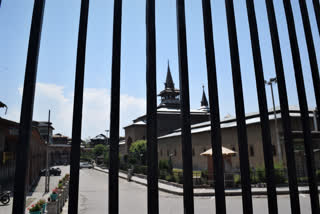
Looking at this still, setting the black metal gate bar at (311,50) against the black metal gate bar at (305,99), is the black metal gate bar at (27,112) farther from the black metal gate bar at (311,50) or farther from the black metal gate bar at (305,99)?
the black metal gate bar at (311,50)

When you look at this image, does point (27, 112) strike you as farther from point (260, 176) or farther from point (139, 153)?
point (139, 153)

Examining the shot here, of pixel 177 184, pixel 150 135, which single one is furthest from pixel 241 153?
pixel 177 184

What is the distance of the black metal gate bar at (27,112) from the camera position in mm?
1623

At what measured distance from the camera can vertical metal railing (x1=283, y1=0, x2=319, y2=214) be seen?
7.80 ft

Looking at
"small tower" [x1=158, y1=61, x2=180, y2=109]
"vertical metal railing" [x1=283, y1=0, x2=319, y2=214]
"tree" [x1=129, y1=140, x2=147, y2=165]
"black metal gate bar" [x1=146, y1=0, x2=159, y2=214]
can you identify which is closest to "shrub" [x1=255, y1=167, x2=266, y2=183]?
"vertical metal railing" [x1=283, y1=0, x2=319, y2=214]

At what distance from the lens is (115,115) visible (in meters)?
1.85

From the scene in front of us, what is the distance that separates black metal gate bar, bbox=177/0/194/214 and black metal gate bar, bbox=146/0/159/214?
230mm

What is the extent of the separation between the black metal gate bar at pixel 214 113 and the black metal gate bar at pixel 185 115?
→ 0.72 ft

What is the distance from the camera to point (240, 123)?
6.93ft

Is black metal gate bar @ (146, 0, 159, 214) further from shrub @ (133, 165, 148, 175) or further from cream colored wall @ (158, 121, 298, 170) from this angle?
shrub @ (133, 165, 148, 175)

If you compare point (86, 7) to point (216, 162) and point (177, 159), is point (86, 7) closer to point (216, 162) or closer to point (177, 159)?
point (216, 162)

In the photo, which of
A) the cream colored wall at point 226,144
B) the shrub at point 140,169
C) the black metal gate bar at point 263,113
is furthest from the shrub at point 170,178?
the black metal gate bar at point 263,113

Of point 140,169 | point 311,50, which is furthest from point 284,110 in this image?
point 140,169

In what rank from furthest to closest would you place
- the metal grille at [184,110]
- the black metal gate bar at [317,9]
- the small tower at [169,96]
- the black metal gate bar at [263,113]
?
the small tower at [169,96]
the black metal gate bar at [317,9]
the black metal gate bar at [263,113]
the metal grille at [184,110]
